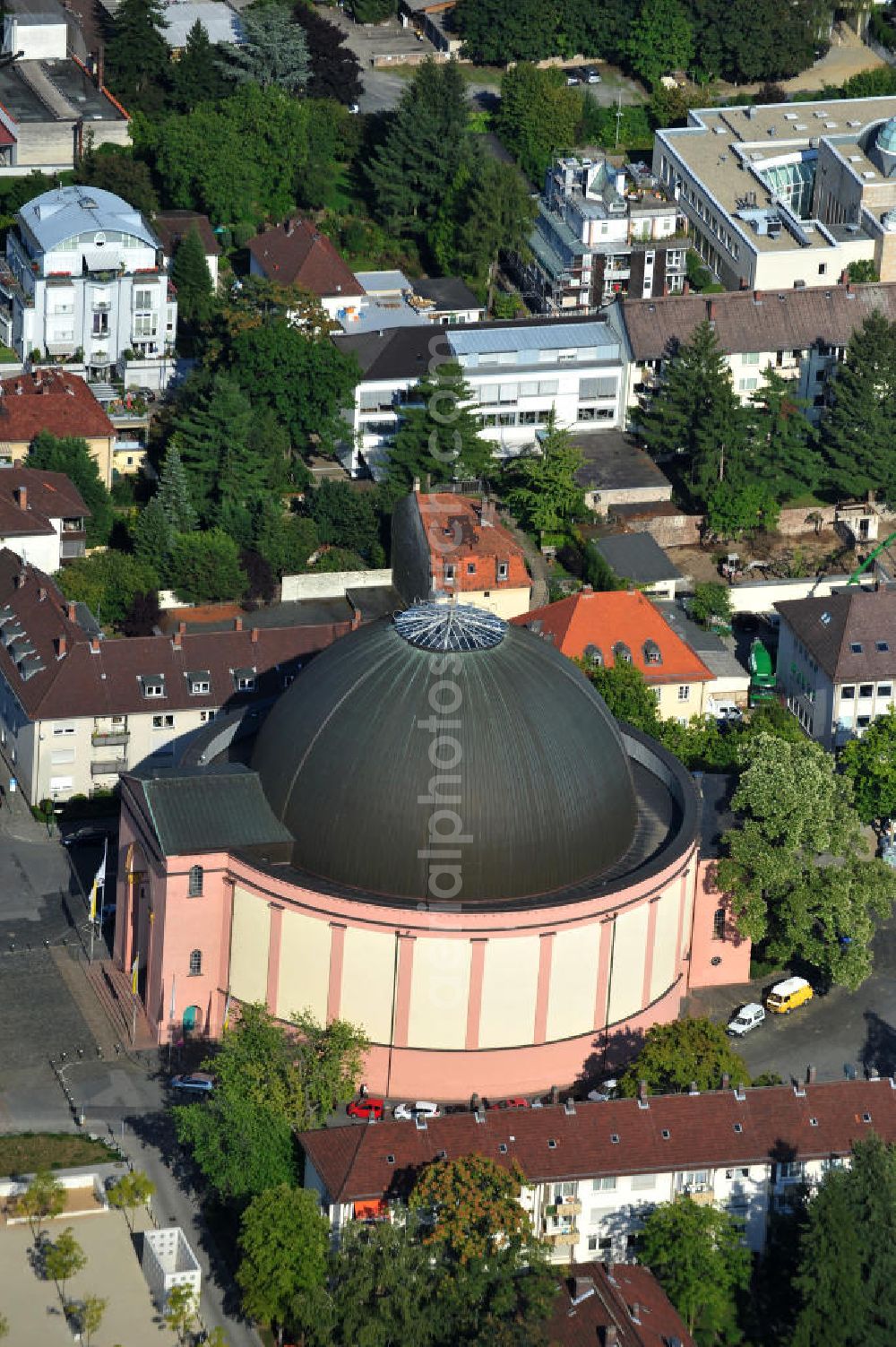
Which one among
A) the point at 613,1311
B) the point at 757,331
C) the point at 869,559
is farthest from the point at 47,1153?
the point at 757,331

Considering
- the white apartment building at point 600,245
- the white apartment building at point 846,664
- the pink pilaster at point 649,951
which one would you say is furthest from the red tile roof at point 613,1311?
the white apartment building at point 600,245

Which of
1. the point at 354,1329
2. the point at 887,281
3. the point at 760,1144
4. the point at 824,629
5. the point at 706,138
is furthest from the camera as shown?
the point at 706,138

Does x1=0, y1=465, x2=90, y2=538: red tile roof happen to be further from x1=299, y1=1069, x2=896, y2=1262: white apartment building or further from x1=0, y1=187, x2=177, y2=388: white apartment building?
x1=299, y1=1069, x2=896, y2=1262: white apartment building

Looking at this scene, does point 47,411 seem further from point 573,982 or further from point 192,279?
point 573,982

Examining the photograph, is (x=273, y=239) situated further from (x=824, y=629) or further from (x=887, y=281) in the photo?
(x=824, y=629)

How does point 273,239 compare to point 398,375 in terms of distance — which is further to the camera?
point 273,239

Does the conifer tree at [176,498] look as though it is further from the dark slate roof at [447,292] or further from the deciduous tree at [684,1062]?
the deciduous tree at [684,1062]

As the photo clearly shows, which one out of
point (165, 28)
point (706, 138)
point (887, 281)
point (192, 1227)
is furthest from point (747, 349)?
point (192, 1227)

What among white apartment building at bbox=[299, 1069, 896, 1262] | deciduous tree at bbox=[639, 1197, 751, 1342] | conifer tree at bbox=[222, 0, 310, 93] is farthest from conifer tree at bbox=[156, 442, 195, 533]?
deciduous tree at bbox=[639, 1197, 751, 1342]
